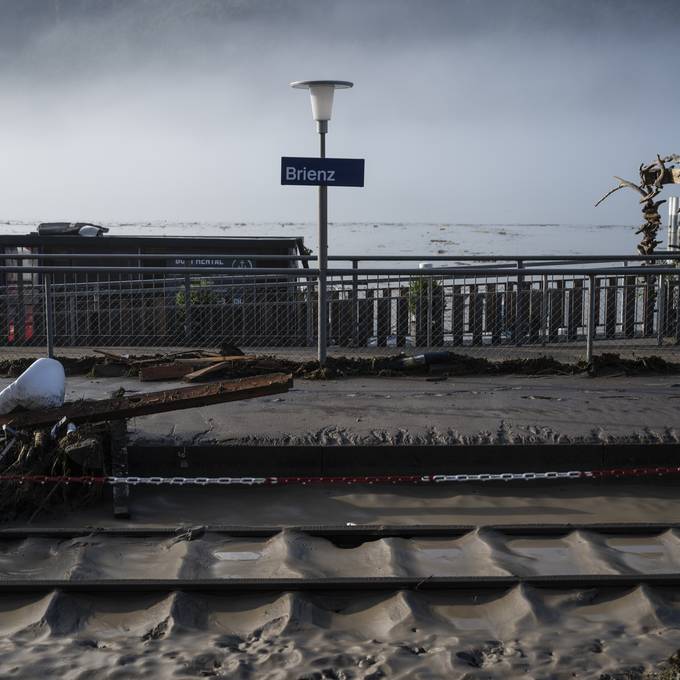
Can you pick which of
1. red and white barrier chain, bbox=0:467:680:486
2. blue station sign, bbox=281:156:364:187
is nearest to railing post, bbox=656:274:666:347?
blue station sign, bbox=281:156:364:187

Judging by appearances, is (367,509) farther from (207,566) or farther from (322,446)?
(207,566)

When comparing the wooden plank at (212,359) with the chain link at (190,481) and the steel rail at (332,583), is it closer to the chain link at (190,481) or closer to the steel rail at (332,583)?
the chain link at (190,481)

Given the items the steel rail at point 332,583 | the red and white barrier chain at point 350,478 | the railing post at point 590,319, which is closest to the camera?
the steel rail at point 332,583

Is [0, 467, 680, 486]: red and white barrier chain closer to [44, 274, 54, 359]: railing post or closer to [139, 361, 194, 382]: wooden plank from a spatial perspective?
[139, 361, 194, 382]: wooden plank

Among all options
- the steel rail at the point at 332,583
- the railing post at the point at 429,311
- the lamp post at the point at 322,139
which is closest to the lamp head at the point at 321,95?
the lamp post at the point at 322,139

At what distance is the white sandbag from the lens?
851 centimetres

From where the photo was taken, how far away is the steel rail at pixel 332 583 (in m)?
5.96

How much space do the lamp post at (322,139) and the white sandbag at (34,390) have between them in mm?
3954

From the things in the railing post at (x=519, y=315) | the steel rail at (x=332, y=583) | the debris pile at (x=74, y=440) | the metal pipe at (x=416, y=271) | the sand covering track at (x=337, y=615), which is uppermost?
the metal pipe at (x=416, y=271)

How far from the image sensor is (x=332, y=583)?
6000 mm

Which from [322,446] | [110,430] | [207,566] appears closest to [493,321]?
[322,446]

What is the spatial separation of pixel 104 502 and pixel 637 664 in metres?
4.46

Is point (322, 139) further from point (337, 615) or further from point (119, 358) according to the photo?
point (337, 615)

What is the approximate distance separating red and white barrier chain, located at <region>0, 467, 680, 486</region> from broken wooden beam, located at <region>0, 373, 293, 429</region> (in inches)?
21.9
